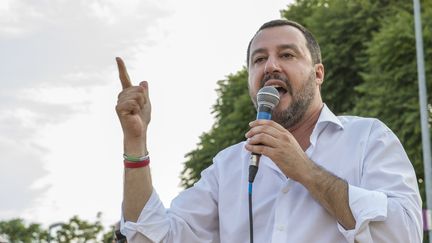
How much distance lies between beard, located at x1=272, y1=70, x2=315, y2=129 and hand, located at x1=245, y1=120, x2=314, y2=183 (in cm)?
36

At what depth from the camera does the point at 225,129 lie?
2008cm

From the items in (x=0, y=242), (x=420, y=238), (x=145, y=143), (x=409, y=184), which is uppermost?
(x=145, y=143)

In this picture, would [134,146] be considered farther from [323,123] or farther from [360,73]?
[360,73]

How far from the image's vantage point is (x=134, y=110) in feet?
8.74

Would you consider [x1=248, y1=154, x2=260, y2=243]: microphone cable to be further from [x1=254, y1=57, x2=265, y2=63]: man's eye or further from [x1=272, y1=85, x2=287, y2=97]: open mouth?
[x1=254, y1=57, x2=265, y2=63]: man's eye

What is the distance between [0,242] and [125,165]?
570cm

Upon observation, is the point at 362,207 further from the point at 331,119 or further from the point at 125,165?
the point at 125,165

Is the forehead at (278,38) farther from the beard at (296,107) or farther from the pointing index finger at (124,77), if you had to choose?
the pointing index finger at (124,77)

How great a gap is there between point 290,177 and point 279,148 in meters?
0.12

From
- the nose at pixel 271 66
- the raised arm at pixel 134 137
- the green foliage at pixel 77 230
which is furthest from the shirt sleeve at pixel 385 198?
the green foliage at pixel 77 230

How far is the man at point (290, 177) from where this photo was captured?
241cm

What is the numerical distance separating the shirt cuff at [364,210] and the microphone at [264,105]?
0.34 metres

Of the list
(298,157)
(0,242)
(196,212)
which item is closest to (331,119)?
(298,157)

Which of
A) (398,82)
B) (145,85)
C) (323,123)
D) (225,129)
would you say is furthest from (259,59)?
(225,129)
